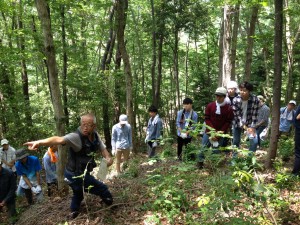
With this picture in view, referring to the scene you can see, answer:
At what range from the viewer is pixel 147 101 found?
22.2 metres

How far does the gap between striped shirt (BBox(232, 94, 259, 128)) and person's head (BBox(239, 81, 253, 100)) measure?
0.13 m

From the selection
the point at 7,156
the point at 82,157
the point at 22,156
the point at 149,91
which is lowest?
the point at 7,156

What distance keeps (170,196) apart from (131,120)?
6.19 metres

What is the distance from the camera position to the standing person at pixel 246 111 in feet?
19.0

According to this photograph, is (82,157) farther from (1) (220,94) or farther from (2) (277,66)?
(2) (277,66)

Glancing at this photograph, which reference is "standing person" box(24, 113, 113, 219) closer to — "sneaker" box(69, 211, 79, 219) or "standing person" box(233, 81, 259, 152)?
"sneaker" box(69, 211, 79, 219)

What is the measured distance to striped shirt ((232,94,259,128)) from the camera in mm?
5922

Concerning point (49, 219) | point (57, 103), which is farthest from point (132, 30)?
point (49, 219)

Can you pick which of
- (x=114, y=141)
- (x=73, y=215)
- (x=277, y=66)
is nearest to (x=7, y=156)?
(x=114, y=141)

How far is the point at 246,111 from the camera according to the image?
6008 mm

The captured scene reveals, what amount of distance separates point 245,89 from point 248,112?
56cm

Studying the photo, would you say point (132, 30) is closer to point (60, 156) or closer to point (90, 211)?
point (60, 156)

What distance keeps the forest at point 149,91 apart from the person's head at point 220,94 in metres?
0.98

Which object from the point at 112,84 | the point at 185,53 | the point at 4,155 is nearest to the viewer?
the point at 4,155
